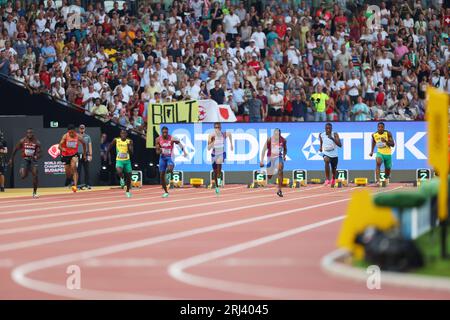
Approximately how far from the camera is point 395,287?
10.1 metres

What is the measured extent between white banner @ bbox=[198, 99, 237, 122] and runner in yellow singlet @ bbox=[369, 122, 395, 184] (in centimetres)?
495

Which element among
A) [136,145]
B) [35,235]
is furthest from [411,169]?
[35,235]

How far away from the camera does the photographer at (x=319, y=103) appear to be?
121 ft

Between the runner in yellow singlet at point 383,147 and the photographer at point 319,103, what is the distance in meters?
2.88

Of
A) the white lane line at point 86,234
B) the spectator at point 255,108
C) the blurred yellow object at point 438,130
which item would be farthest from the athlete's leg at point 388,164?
the blurred yellow object at point 438,130

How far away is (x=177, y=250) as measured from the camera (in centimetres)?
→ 1421

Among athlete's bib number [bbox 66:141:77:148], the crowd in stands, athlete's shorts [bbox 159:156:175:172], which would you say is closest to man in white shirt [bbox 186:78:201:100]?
the crowd in stands

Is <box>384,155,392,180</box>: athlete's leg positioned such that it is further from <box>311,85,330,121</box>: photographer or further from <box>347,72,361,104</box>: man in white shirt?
<box>347,72,361,104</box>: man in white shirt

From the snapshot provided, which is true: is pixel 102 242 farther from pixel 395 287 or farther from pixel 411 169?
pixel 411 169

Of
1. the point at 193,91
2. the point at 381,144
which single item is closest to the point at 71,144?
the point at 193,91

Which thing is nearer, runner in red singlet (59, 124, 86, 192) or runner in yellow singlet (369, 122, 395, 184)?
runner in red singlet (59, 124, 86, 192)

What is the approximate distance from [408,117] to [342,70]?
274cm

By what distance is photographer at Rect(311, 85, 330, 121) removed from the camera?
36906 millimetres

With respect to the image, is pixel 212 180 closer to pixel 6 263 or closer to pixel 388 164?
pixel 388 164
